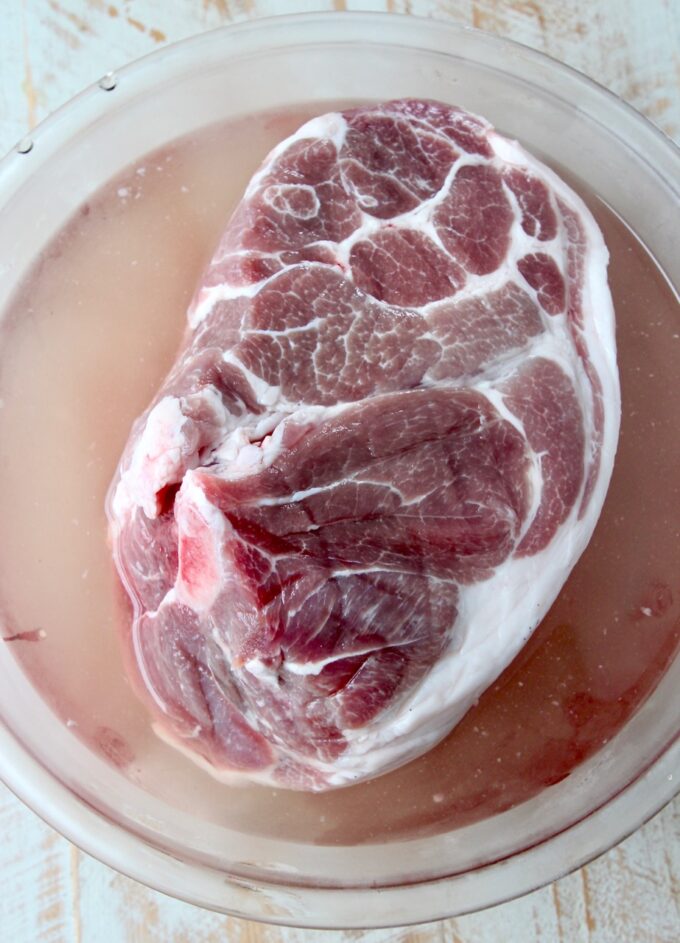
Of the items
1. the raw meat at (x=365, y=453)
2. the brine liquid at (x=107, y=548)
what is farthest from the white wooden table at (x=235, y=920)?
the raw meat at (x=365, y=453)

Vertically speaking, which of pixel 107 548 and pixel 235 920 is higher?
pixel 107 548

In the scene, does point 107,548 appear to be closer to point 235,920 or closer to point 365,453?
point 365,453

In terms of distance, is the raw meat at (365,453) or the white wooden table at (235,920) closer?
the raw meat at (365,453)

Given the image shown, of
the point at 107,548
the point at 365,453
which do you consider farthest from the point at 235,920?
the point at 365,453

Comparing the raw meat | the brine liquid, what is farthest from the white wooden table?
the raw meat

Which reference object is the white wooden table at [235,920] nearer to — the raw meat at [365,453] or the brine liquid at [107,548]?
the brine liquid at [107,548]
